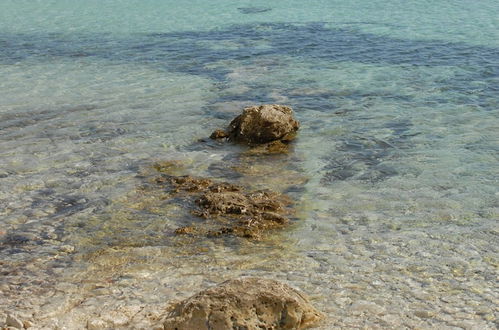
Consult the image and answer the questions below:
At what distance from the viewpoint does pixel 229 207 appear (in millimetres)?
6840

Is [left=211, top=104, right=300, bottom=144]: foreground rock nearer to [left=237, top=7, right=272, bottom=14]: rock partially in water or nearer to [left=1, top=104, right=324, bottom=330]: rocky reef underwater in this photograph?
[left=1, top=104, right=324, bottom=330]: rocky reef underwater

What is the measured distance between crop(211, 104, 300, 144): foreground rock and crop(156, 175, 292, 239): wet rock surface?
4.92 feet

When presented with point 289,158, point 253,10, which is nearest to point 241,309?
point 289,158

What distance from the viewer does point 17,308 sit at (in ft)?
16.2

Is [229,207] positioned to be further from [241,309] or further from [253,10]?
[253,10]

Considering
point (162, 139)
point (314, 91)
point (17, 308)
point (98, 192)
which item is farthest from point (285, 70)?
point (17, 308)

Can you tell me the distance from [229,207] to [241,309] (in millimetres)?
2613

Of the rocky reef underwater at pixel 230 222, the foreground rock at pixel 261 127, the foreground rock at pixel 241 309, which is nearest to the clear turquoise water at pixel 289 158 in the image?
the rocky reef underwater at pixel 230 222

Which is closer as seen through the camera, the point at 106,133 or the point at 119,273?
the point at 119,273

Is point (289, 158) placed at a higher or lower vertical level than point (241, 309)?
lower

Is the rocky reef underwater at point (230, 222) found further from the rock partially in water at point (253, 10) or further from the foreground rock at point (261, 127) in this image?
the rock partially in water at point (253, 10)

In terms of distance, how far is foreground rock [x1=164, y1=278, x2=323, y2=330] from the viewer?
425 cm

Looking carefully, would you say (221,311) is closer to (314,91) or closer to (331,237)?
(331,237)

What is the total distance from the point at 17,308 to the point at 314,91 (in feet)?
26.0
